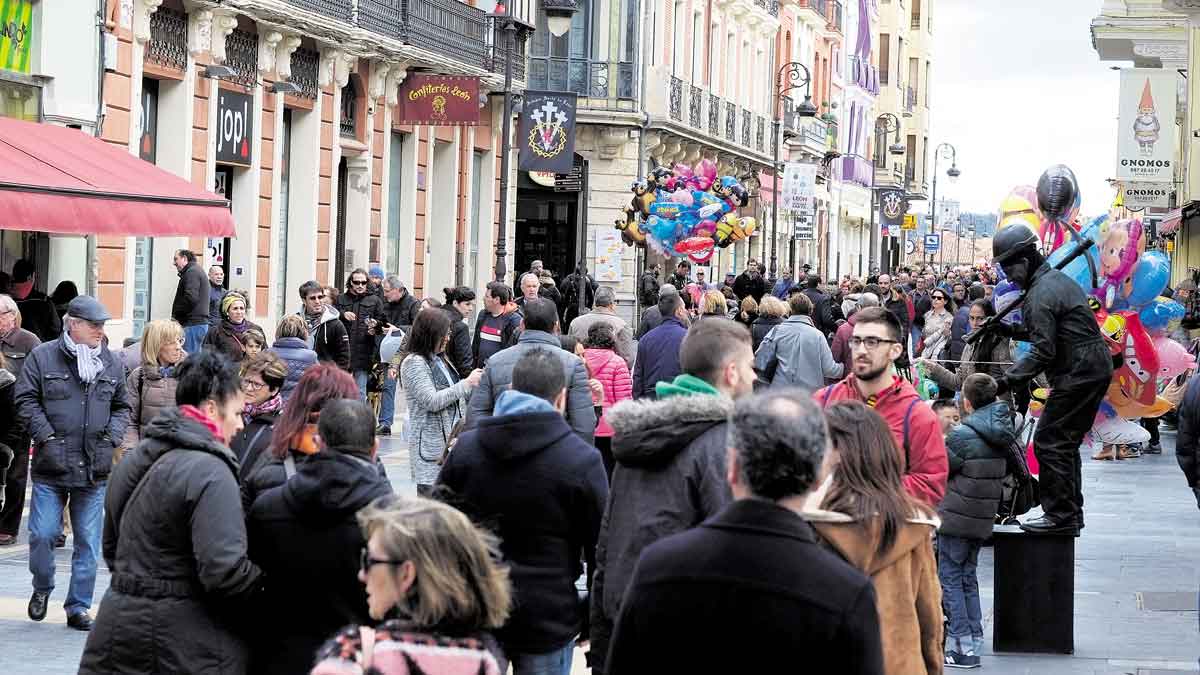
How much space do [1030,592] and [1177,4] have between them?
21818 millimetres

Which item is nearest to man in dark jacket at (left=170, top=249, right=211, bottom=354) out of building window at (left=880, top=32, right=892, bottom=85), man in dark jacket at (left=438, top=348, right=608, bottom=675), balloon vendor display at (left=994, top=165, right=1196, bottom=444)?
balloon vendor display at (left=994, top=165, right=1196, bottom=444)

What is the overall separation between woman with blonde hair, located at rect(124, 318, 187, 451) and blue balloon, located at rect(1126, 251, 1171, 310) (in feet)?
34.1

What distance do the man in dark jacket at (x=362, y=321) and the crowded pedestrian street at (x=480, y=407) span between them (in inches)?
2.1

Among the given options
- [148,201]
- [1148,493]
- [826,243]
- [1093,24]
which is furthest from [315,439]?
[826,243]

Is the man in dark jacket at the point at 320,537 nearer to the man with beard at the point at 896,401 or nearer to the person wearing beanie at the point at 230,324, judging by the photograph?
the man with beard at the point at 896,401

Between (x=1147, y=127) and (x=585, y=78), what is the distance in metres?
12.0

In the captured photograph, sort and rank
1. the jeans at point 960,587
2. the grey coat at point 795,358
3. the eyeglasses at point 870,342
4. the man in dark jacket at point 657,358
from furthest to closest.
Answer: the grey coat at point 795,358 < the man in dark jacket at point 657,358 < the jeans at point 960,587 < the eyeglasses at point 870,342

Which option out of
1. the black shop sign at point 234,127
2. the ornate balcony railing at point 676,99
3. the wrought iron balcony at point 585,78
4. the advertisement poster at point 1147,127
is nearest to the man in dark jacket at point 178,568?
the black shop sign at point 234,127

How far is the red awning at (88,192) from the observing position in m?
15.4

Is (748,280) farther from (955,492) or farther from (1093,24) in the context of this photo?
(955,492)

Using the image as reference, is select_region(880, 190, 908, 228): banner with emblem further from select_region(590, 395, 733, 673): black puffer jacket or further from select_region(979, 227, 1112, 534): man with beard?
select_region(590, 395, 733, 673): black puffer jacket

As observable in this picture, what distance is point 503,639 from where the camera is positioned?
6770mm

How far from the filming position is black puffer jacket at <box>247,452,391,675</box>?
6.16 m

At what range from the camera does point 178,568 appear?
6250 mm
